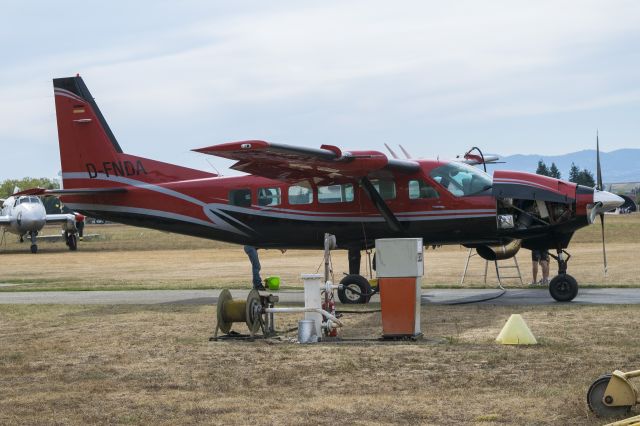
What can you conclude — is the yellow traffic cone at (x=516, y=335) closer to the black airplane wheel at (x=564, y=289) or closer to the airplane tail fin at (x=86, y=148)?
the black airplane wheel at (x=564, y=289)

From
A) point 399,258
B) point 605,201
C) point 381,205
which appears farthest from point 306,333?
point 605,201

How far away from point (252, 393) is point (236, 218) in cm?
1107

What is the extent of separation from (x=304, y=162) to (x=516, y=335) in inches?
247

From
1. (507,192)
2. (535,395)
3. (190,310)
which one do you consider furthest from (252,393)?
(507,192)

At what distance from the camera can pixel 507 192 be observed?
58.8ft

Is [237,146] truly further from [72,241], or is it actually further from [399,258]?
[72,241]

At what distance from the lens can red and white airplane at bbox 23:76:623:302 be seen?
57.7 ft

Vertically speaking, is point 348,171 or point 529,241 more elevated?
point 348,171

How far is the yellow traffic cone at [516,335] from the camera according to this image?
12.0 metres

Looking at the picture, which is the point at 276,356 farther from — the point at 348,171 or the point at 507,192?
the point at 507,192

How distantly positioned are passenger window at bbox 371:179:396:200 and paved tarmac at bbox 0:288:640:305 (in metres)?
2.17

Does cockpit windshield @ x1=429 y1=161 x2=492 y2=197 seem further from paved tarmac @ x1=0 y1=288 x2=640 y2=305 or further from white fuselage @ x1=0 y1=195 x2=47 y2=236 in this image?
white fuselage @ x1=0 y1=195 x2=47 y2=236

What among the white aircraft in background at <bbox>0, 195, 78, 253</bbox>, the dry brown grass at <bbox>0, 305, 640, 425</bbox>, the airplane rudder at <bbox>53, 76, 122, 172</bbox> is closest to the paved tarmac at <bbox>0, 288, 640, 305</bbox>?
the dry brown grass at <bbox>0, 305, 640, 425</bbox>

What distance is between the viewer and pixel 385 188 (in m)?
18.8
